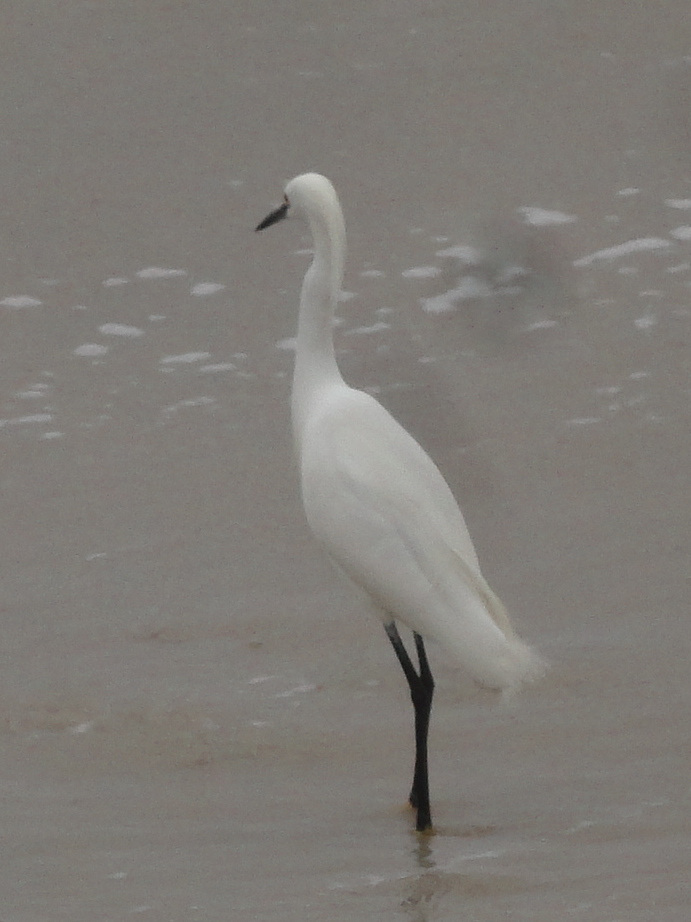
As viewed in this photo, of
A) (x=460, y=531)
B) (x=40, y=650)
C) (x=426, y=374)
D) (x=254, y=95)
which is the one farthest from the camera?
(x=254, y=95)

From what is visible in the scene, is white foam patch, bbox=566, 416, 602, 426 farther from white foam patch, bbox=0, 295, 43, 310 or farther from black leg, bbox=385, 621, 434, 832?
black leg, bbox=385, 621, 434, 832

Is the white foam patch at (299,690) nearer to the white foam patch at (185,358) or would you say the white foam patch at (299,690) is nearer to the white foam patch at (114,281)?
the white foam patch at (185,358)

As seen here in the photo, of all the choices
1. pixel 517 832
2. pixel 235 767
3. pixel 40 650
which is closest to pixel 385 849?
pixel 517 832

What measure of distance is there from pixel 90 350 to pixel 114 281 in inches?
28.2

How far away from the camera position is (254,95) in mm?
10672

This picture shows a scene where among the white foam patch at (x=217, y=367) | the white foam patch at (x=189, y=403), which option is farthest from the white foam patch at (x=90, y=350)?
the white foam patch at (x=189, y=403)

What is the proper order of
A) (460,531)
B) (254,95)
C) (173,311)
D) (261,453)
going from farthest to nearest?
(254,95)
(173,311)
(261,453)
(460,531)

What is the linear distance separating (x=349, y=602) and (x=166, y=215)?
145 inches

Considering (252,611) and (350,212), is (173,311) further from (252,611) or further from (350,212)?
(252,611)

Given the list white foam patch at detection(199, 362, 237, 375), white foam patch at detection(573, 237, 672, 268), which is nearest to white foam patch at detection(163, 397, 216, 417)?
white foam patch at detection(199, 362, 237, 375)

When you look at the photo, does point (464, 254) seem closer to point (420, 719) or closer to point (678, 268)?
point (678, 268)

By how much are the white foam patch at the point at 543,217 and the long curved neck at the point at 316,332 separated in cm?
433

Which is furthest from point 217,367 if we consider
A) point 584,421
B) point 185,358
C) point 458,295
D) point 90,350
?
point 584,421

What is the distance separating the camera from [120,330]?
859cm
